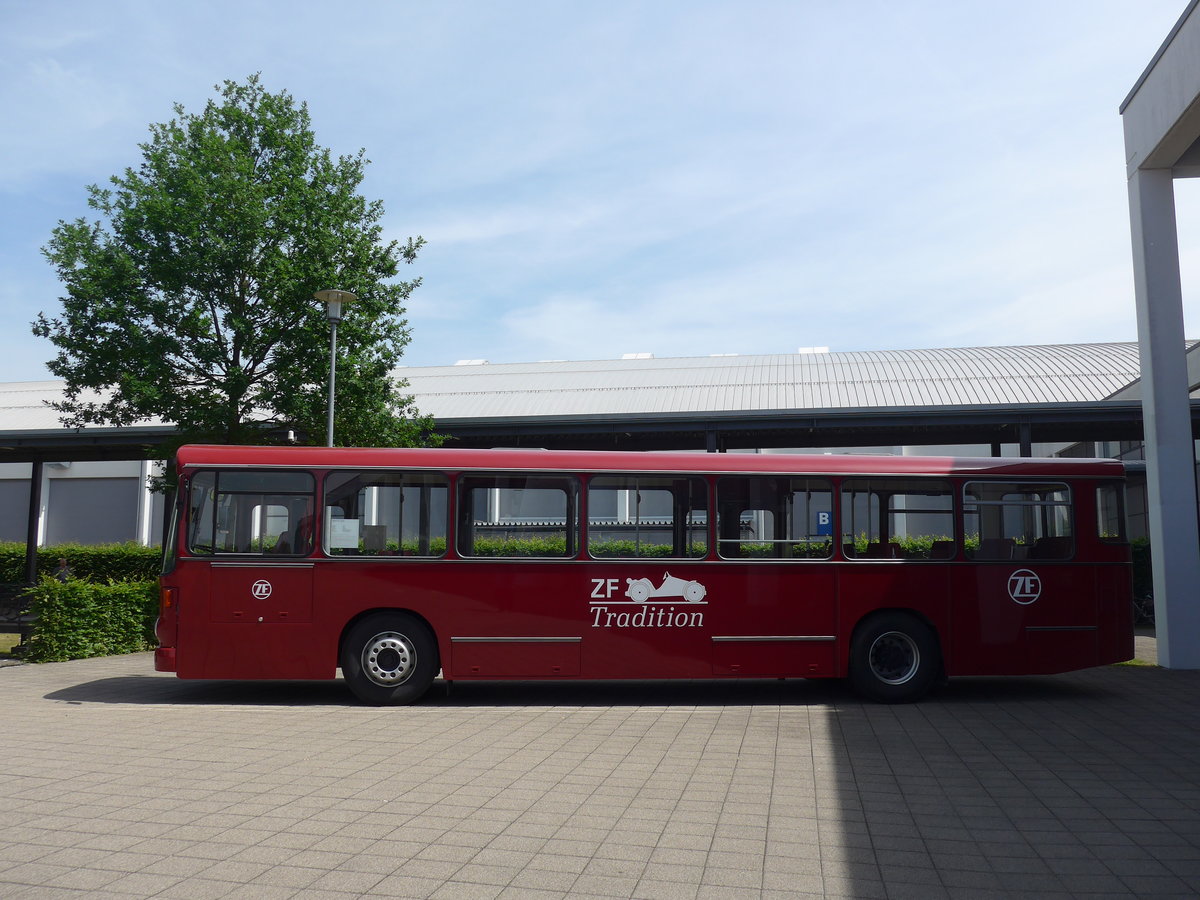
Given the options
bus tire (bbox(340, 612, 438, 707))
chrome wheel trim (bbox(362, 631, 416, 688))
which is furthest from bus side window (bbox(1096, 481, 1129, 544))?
chrome wheel trim (bbox(362, 631, 416, 688))

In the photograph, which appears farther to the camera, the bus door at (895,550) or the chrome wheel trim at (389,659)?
the bus door at (895,550)

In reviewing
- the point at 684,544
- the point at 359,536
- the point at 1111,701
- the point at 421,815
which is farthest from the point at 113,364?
the point at 1111,701

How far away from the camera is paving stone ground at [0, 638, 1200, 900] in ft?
16.6

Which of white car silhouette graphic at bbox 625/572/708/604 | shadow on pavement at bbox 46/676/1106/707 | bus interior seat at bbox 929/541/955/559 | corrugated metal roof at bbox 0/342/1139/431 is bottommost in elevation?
shadow on pavement at bbox 46/676/1106/707

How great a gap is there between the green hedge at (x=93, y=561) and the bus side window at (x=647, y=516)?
14043 millimetres

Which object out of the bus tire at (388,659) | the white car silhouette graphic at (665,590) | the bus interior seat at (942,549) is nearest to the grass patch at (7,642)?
the bus tire at (388,659)

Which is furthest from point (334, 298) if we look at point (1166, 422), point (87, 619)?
point (1166, 422)

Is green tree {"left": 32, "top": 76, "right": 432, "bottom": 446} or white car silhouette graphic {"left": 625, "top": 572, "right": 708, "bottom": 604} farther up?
green tree {"left": 32, "top": 76, "right": 432, "bottom": 446}

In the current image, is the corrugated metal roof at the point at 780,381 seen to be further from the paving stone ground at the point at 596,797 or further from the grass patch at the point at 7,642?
the paving stone ground at the point at 596,797

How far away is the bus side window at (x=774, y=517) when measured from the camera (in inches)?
449

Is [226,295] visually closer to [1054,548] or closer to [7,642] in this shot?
[7,642]

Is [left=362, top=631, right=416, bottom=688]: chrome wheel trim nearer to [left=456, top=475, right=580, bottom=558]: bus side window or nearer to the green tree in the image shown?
[left=456, top=475, right=580, bottom=558]: bus side window

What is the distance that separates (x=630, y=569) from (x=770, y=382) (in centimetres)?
1832

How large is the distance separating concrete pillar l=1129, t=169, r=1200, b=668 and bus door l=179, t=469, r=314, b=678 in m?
11.3
